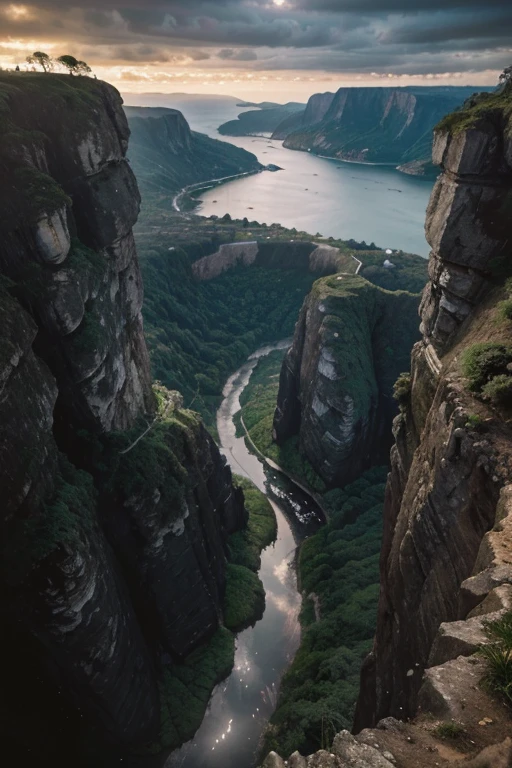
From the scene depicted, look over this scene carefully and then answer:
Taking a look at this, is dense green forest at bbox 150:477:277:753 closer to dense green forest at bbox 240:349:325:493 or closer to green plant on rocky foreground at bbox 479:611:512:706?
dense green forest at bbox 240:349:325:493

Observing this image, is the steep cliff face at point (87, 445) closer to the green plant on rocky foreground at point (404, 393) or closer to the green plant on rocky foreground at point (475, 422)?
the green plant on rocky foreground at point (404, 393)

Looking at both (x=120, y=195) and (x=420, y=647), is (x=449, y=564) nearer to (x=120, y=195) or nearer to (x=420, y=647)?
(x=420, y=647)

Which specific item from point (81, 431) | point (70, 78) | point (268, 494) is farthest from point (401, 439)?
point (268, 494)

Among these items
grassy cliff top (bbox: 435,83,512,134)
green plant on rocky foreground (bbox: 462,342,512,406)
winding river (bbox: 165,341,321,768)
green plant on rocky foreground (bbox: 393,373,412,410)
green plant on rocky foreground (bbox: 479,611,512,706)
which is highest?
grassy cliff top (bbox: 435,83,512,134)

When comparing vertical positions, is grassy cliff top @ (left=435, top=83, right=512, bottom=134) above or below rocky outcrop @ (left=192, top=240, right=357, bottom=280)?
above

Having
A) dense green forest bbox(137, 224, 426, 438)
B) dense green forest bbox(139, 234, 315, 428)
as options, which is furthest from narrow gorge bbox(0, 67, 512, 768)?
dense green forest bbox(137, 224, 426, 438)

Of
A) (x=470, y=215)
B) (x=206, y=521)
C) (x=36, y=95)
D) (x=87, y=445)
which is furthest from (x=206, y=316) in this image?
(x=470, y=215)
